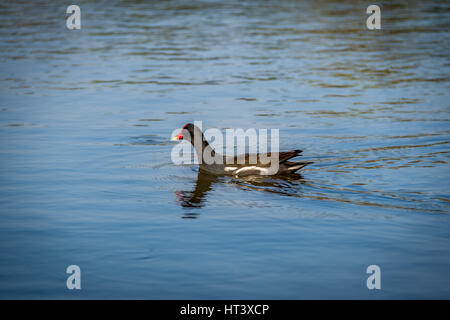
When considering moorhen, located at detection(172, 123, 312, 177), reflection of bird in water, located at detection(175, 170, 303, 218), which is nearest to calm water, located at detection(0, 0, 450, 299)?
reflection of bird in water, located at detection(175, 170, 303, 218)

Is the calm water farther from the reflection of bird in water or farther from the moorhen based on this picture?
the moorhen

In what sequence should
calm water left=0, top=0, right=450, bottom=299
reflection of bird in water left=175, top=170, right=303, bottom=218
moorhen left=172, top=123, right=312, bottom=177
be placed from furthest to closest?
moorhen left=172, top=123, right=312, bottom=177 → reflection of bird in water left=175, top=170, right=303, bottom=218 → calm water left=0, top=0, right=450, bottom=299

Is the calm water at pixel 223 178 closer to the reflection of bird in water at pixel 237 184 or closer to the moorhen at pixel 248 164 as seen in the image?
the reflection of bird in water at pixel 237 184

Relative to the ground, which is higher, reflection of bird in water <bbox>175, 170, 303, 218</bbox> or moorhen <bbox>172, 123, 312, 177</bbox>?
moorhen <bbox>172, 123, 312, 177</bbox>

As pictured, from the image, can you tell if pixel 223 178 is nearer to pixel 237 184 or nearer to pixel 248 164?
pixel 237 184

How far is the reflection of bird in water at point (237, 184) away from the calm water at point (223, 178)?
6cm

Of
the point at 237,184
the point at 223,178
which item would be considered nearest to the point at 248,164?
the point at 237,184

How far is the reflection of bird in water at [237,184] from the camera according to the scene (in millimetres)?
12938

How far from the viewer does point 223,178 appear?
14.4 m

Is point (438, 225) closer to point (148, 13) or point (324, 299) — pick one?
point (324, 299)

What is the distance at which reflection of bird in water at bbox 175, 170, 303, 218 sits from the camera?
12.9 m

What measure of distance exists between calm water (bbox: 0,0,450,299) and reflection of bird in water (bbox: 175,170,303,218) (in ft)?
0.20

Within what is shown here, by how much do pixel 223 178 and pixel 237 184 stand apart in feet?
1.84

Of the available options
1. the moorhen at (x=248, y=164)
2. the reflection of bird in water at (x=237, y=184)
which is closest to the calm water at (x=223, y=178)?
the reflection of bird in water at (x=237, y=184)
